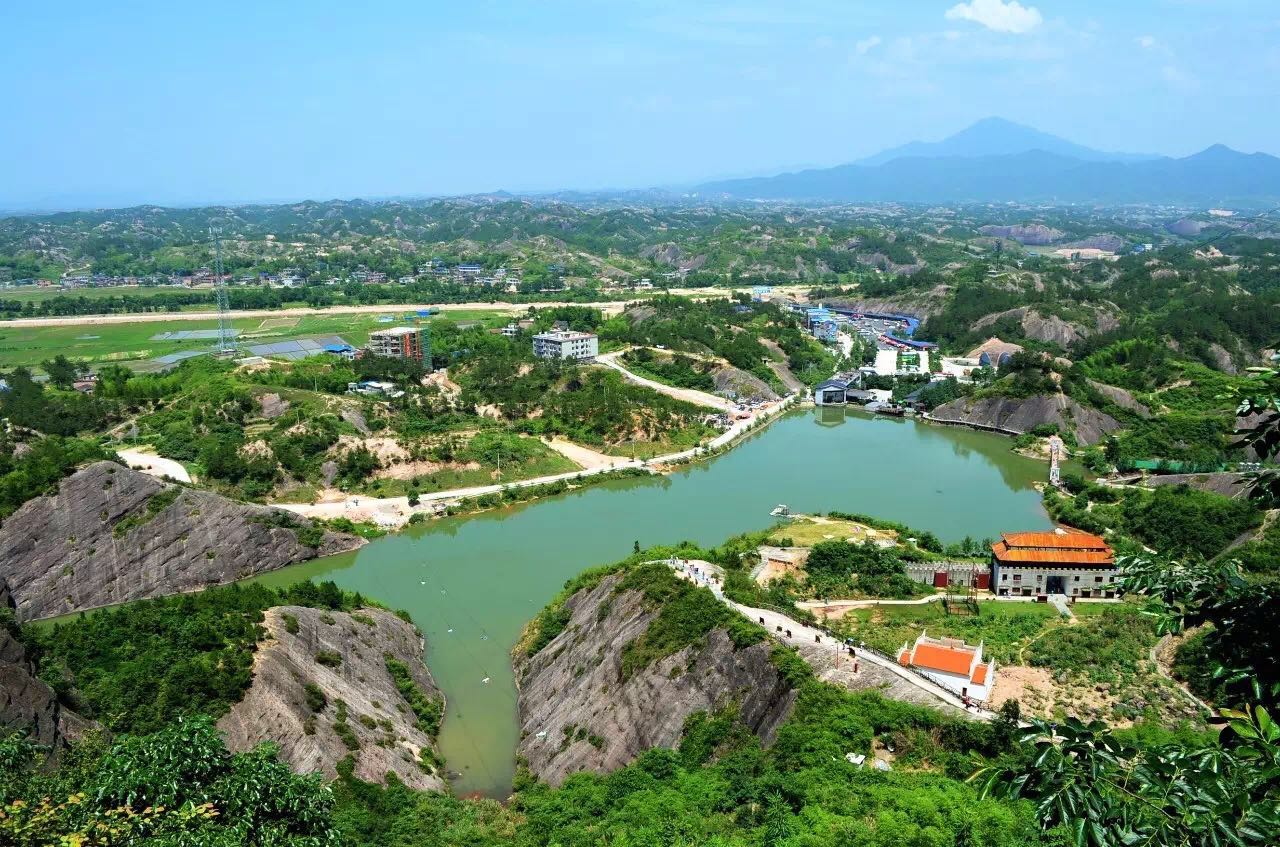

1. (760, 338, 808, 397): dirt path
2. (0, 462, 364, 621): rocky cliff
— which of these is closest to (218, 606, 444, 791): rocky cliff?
(0, 462, 364, 621): rocky cliff

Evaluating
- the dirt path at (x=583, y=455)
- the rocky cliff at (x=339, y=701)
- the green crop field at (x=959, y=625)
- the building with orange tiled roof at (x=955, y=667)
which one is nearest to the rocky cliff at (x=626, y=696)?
the rocky cliff at (x=339, y=701)

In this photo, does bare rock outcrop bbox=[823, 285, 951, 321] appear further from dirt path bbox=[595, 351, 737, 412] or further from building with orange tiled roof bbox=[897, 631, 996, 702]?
building with orange tiled roof bbox=[897, 631, 996, 702]

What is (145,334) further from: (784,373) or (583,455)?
(784,373)

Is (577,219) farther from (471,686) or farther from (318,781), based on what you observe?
(318,781)

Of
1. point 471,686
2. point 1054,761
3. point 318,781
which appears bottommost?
point 471,686

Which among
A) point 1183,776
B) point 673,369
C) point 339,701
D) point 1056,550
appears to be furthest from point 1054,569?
point 673,369

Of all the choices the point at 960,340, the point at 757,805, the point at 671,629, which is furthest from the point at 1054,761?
the point at 960,340

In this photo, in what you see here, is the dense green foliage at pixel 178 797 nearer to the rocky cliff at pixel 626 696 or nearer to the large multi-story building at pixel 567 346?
the rocky cliff at pixel 626 696
